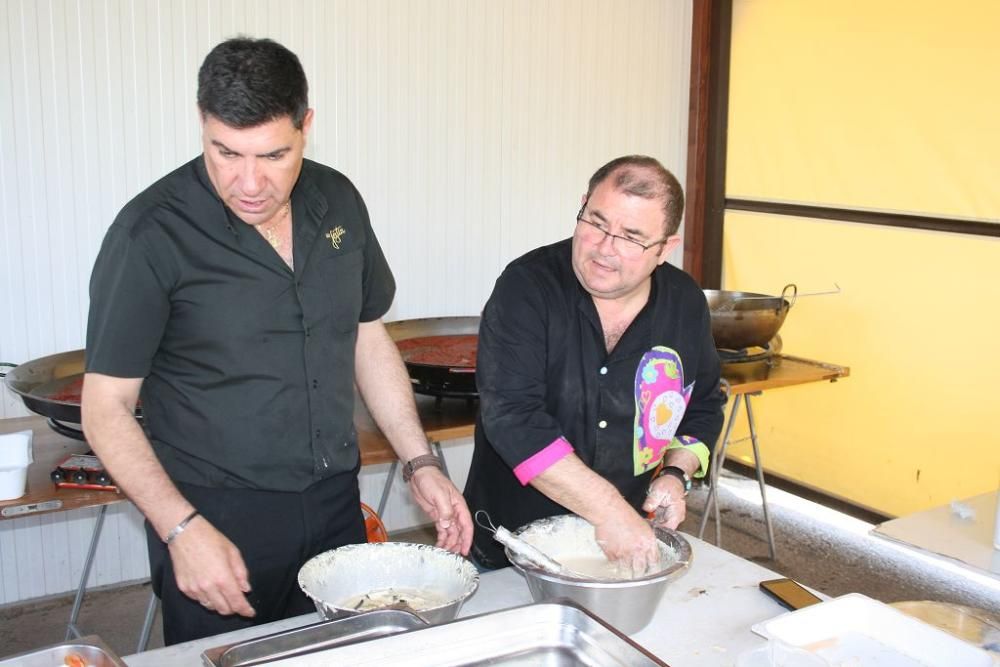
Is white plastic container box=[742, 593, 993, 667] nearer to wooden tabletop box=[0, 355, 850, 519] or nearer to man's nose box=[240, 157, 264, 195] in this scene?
man's nose box=[240, 157, 264, 195]

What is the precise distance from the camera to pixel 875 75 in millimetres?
4016

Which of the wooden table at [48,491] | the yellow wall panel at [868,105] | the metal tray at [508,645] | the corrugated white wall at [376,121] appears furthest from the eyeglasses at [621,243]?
the yellow wall panel at [868,105]

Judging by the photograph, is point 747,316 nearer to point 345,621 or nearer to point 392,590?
point 392,590

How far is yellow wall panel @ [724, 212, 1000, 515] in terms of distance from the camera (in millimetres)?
3768

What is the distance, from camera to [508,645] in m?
1.18

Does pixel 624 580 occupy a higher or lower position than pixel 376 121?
lower

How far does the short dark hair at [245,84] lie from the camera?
1.53 m

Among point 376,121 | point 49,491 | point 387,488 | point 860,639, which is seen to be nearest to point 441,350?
point 387,488

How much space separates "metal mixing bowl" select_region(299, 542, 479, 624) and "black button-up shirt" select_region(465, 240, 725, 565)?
291 mm

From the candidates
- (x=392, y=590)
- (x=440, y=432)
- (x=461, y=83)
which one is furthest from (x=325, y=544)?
(x=461, y=83)

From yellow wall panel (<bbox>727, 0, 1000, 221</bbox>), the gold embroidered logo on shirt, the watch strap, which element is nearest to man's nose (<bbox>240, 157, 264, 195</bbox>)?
the gold embroidered logo on shirt

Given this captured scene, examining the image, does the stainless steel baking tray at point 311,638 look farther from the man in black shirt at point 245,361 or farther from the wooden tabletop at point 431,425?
the wooden tabletop at point 431,425

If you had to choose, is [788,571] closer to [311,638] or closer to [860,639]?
[860,639]

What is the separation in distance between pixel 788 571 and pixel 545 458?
250 centimetres
